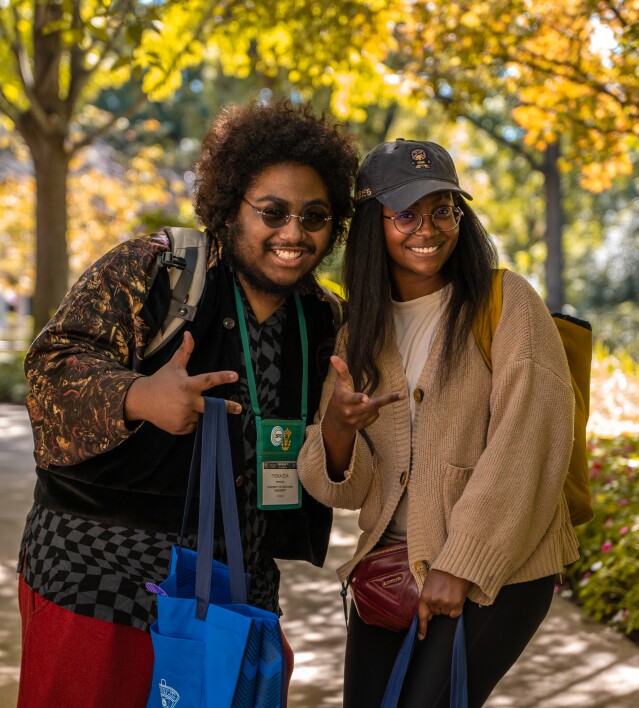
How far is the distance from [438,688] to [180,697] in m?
0.66

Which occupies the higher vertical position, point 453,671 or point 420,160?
point 420,160

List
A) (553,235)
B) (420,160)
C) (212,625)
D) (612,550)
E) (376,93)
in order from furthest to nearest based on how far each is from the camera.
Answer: (553,235) < (376,93) < (612,550) < (420,160) < (212,625)

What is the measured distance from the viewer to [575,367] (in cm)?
282

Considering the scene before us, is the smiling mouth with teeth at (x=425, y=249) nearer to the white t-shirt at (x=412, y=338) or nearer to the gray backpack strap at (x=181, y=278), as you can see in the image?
the white t-shirt at (x=412, y=338)

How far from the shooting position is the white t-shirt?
2.78 meters

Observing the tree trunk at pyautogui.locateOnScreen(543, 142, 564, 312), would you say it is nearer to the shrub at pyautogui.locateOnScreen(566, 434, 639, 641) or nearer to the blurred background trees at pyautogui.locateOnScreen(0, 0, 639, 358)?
the blurred background trees at pyautogui.locateOnScreen(0, 0, 639, 358)

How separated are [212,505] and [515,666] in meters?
2.92

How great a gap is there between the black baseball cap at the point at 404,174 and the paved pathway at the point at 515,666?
8.37ft

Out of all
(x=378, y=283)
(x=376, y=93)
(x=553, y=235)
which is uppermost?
(x=376, y=93)

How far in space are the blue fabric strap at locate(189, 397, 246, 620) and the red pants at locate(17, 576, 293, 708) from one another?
19.5 inches

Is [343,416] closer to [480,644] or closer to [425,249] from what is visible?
[425,249]

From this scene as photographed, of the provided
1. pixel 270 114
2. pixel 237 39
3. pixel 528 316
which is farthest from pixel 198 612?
pixel 237 39

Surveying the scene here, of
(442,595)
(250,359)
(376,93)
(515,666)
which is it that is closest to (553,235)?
(376,93)

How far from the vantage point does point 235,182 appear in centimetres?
305
